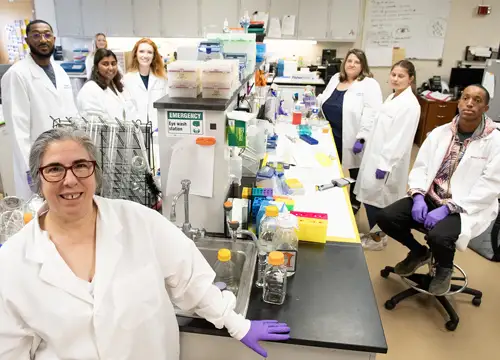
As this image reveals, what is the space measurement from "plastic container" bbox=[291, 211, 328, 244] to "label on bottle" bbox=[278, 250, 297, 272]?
0.72ft

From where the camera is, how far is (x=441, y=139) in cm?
248

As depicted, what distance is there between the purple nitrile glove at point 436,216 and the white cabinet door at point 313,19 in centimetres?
424

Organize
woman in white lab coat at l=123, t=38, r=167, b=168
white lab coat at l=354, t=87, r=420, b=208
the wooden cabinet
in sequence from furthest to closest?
1. the wooden cabinet
2. woman in white lab coat at l=123, t=38, r=167, b=168
3. white lab coat at l=354, t=87, r=420, b=208

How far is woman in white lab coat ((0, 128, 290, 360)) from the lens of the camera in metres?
0.97

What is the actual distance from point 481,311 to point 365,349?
5.76 ft

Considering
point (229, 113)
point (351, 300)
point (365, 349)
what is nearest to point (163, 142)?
point (229, 113)

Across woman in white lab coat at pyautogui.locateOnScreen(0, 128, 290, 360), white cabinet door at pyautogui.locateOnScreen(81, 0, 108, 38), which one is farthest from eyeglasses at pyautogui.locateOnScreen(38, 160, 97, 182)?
white cabinet door at pyautogui.locateOnScreen(81, 0, 108, 38)

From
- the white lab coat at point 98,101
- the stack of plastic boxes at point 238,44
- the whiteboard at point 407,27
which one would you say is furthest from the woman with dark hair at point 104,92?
the whiteboard at point 407,27

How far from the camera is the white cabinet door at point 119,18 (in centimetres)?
611

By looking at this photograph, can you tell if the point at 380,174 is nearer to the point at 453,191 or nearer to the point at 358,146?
the point at 358,146

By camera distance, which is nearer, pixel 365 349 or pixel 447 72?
pixel 365 349

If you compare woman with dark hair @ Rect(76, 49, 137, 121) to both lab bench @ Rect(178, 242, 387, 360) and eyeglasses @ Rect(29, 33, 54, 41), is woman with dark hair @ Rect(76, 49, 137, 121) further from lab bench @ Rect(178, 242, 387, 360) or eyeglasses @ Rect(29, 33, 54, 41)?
lab bench @ Rect(178, 242, 387, 360)

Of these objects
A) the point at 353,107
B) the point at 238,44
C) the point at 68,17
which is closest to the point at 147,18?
the point at 68,17

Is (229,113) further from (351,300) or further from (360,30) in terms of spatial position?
(360,30)
